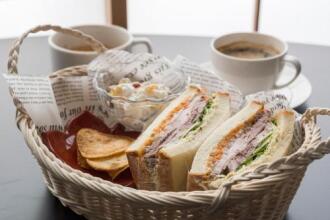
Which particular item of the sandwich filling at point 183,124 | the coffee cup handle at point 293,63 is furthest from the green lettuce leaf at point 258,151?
the coffee cup handle at point 293,63

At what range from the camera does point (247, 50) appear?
4.09 feet

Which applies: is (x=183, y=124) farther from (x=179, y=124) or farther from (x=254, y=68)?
(x=254, y=68)

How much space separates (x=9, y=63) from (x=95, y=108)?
19 cm

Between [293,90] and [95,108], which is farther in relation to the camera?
[293,90]

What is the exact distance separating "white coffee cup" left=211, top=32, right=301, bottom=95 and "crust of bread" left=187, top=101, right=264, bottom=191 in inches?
9.1

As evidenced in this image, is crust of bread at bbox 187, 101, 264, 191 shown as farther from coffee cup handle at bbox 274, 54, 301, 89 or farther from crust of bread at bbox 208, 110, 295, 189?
coffee cup handle at bbox 274, 54, 301, 89

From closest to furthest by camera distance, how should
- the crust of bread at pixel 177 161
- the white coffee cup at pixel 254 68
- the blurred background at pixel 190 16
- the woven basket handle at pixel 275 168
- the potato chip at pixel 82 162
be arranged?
the woven basket handle at pixel 275 168 → the crust of bread at pixel 177 161 → the potato chip at pixel 82 162 → the white coffee cup at pixel 254 68 → the blurred background at pixel 190 16

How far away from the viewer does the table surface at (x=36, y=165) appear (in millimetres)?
890

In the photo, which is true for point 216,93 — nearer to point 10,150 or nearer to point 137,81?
point 137,81

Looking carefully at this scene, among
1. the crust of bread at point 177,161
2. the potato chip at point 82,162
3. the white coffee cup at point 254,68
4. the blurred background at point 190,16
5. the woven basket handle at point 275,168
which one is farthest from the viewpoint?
the blurred background at point 190,16

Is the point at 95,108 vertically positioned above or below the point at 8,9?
above

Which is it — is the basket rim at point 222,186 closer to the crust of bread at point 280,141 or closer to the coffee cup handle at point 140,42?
the crust of bread at point 280,141

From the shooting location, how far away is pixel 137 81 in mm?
1096

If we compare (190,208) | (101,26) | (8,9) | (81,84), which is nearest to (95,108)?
(81,84)
